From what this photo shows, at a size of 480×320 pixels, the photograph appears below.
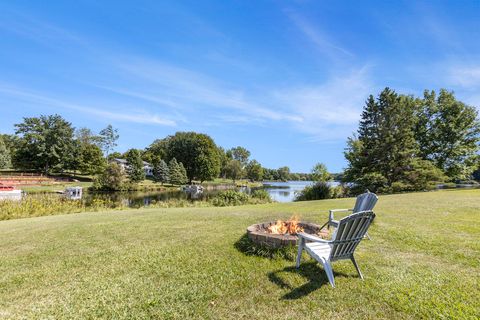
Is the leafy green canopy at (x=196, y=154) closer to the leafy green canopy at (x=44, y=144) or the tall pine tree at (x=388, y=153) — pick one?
the leafy green canopy at (x=44, y=144)

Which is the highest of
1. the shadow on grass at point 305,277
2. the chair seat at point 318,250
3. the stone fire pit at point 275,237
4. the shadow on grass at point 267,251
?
the chair seat at point 318,250

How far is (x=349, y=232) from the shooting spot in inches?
123

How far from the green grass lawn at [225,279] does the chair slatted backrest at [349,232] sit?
465 millimetres

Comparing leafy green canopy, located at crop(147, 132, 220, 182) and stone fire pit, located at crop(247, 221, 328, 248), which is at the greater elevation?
leafy green canopy, located at crop(147, 132, 220, 182)

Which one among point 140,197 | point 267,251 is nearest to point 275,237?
point 267,251

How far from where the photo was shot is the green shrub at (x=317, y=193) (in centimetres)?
1806

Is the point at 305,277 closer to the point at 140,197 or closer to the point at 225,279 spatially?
the point at 225,279

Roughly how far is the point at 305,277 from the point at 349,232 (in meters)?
0.96

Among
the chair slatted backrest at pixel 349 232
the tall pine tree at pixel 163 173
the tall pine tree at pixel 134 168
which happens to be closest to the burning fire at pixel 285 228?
the chair slatted backrest at pixel 349 232

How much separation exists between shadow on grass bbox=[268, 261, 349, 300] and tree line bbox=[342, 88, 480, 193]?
18998 millimetres

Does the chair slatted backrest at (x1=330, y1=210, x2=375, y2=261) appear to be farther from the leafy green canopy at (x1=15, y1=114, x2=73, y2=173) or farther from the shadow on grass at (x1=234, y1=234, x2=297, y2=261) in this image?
the leafy green canopy at (x1=15, y1=114, x2=73, y2=173)

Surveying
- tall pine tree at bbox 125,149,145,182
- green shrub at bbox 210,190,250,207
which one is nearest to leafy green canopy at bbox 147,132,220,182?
tall pine tree at bbox 125,149,145,182

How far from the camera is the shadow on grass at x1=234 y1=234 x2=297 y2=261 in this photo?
4156 mm

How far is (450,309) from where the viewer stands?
8.99 ft
